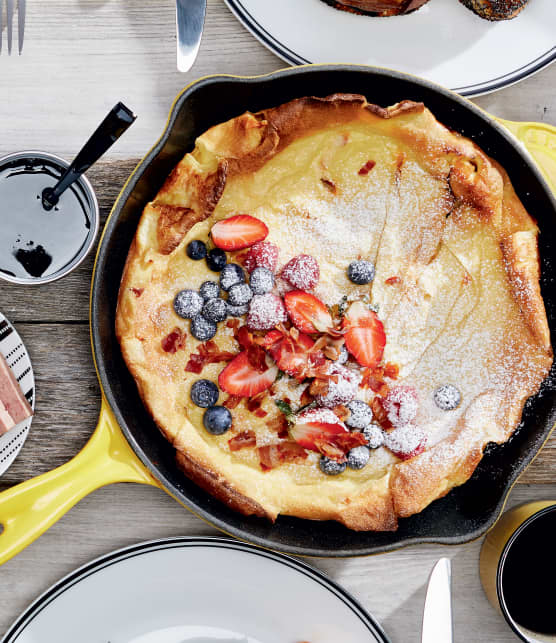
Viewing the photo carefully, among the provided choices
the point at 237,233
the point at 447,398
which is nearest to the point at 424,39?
the point at 237,233

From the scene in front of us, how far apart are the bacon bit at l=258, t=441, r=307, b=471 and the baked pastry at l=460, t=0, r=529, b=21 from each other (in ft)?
3.90

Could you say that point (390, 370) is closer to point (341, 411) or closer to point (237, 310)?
point (341, 411)

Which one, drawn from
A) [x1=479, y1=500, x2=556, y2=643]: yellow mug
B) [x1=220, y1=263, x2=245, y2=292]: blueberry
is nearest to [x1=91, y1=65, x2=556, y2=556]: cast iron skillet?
[x1=479, y1=500, x2=556, y2=643]: yellow mug

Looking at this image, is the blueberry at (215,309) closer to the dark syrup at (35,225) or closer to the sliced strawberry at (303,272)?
the sliced strawberry at (303,272)

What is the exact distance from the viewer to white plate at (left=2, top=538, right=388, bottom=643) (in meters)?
1.65

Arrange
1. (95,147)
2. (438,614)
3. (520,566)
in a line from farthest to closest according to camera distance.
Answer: (520,566) < (438,614) < (95,147)

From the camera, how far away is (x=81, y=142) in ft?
5.43

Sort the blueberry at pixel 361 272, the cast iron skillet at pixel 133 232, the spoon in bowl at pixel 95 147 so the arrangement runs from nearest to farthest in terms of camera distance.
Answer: the spoon in bowl at pixel 95 147
the cast iron skillet at pixel 133 232
the blueberry at pixel 361 272

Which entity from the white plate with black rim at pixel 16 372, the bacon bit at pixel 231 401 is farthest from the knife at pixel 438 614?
the white plate with black rim at pixel 16 372

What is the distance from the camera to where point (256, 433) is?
1.61 m

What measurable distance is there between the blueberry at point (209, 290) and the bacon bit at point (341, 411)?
41 centimetres

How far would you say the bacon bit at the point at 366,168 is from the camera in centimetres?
161

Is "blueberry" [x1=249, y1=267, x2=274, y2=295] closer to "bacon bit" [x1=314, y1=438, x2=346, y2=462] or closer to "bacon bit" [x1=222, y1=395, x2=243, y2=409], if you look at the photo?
"bacon bit" [x1=222, y1=395, x2=243, y2=409]

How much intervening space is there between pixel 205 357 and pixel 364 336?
0.40m
